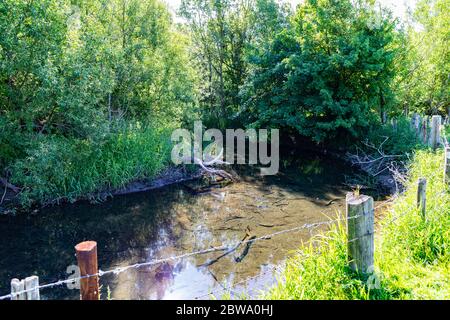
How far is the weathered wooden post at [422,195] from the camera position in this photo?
5.32 m

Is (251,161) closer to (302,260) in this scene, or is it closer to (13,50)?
(13,50)

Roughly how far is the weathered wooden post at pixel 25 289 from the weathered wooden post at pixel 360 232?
299cm

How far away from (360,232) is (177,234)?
573cm

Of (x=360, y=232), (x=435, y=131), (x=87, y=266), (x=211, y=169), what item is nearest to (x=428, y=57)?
(x=435, y=131)

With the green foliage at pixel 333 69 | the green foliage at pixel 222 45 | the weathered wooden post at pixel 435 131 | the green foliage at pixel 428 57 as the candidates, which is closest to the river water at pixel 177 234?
the weathered wooden post at pixel 435 131

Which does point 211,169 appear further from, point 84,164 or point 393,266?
point 393,266

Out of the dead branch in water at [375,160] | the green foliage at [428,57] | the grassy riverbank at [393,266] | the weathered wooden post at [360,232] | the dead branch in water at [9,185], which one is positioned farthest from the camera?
the green foliage at [428,57]

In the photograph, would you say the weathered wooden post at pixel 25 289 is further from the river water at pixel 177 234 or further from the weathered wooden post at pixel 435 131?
the weathered wooden post at pixel 435 131

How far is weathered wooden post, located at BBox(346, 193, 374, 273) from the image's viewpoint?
167 inches

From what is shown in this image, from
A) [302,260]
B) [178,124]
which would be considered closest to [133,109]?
[178,124]

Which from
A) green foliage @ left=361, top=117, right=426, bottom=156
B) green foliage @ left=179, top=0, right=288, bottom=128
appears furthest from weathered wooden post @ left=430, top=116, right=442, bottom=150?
green foliage @ left=179, top=0, right=288, bottom=128

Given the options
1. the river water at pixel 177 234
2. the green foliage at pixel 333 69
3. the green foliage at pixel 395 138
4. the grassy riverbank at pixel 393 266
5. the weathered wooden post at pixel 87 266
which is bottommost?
the river water at pixel 177 234

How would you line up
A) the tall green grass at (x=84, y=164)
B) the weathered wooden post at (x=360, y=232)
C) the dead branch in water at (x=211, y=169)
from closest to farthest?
the weathered wooden post at (x=360, y=232) → the tall green grass at (x=84, y=164) → the dead branch in water at (x=211, y=169)

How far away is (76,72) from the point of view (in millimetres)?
10406
